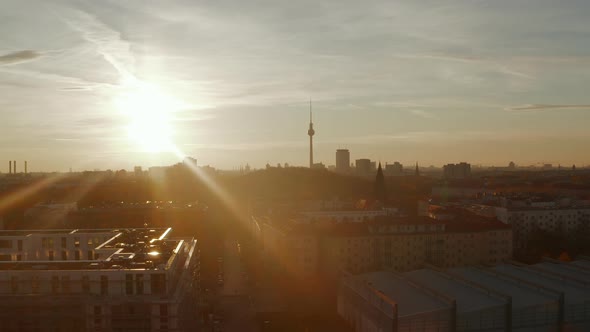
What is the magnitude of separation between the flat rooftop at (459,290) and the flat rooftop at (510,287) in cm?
36

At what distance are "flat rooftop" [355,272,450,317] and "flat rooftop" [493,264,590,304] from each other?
9.48 ft

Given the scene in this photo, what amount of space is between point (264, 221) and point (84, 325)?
12969mm

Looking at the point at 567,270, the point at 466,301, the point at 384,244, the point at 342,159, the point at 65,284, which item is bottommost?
the point at 466,301

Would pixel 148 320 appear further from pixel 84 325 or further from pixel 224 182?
pixel 224 182

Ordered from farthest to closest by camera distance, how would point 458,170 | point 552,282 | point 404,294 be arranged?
point 458,170
point 552,282
point 404,294

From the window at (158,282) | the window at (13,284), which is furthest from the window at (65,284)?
the window at (158,282)

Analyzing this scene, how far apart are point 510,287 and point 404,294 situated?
8.73 feet

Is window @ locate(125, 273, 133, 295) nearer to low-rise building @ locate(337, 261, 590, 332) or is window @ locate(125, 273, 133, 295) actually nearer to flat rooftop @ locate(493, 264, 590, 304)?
low-rise building @ locate(337, 261, 590, 332)

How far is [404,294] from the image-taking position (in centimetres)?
1243

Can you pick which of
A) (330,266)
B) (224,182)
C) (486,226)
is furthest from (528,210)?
(224,182)

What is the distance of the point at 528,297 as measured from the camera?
12.3 metres

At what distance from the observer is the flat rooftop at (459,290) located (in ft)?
38.3

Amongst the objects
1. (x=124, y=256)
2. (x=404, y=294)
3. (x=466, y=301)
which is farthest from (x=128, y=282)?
(x=466, y=301)

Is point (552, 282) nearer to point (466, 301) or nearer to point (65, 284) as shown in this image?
point (466, 301)
